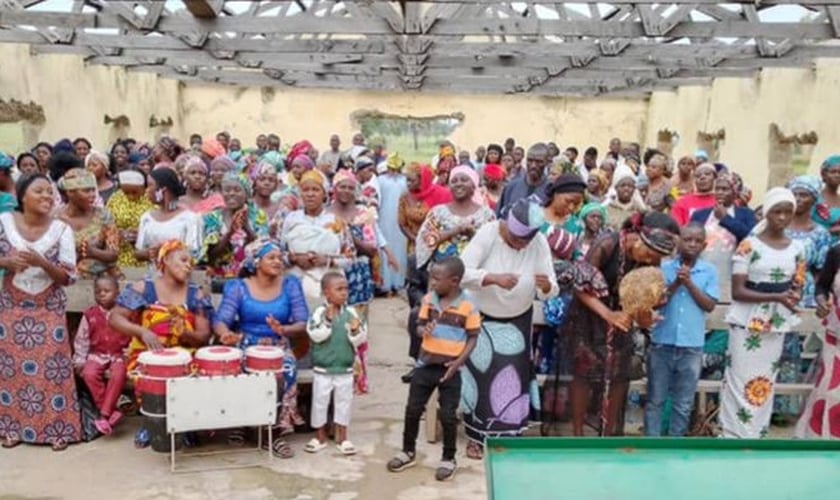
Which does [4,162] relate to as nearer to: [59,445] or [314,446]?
[59,445]

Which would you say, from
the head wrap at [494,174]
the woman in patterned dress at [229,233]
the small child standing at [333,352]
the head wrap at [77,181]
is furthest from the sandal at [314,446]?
the head wrap at [494,174]

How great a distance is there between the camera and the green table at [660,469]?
172 cm

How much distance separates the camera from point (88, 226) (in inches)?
183

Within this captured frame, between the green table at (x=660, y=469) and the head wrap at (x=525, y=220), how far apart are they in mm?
2173

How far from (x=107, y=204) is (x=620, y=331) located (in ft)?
11.5

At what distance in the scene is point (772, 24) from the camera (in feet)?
28.0

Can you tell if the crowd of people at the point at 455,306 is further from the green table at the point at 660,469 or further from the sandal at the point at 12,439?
the green table at the point at 660,469

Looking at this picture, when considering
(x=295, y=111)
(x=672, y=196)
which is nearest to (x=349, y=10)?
(x=672, y=196)

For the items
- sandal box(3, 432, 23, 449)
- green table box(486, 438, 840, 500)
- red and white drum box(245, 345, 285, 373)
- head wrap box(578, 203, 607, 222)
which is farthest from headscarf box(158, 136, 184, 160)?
green table box(486, 438, 840, 500)

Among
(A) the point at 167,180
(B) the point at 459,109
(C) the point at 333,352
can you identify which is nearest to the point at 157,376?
(C) the point at 333,352

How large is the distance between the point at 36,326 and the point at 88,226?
68cm

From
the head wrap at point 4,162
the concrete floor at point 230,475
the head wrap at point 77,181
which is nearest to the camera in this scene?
the concrete floor at point 230,475

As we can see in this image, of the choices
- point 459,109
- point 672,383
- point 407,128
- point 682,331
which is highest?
point 459,109

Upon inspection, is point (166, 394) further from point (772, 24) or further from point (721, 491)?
point (772, 24)
